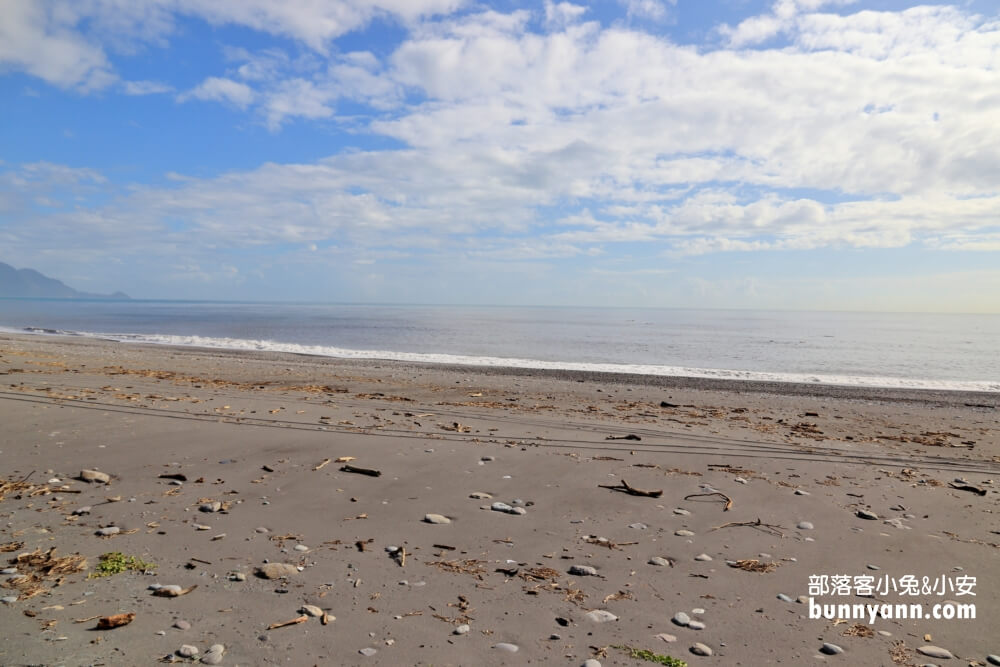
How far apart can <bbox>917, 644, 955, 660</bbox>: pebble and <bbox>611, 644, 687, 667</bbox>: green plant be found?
1.54m

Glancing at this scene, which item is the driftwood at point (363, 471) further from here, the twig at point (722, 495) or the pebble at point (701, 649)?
the pebble at point (701, 649)

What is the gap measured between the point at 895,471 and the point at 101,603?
905 cm

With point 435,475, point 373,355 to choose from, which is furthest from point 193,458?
point 373,355

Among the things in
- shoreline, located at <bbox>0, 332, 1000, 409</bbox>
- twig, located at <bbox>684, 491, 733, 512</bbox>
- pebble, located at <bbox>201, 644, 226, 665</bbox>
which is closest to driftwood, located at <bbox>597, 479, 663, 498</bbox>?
twig, located at <bbox>684, 491, 733, 512</bbox>

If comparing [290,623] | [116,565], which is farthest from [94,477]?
[290,623]

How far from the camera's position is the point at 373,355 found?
29.4m

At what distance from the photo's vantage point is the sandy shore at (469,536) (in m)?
3.32

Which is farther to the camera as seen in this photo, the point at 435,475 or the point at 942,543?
the point at 435,475

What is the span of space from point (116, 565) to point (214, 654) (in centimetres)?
159

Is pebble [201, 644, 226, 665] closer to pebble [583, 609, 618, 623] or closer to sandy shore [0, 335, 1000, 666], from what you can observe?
sandy shore [0, 335, 1000, 666]

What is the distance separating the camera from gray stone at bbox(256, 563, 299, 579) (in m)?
3.97

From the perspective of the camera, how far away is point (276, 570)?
13.2 feet

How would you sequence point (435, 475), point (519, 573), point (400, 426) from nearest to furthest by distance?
point (519, 573)
point (435, 475)
point (400, 426)

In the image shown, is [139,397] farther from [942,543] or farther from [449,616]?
[942,543]
